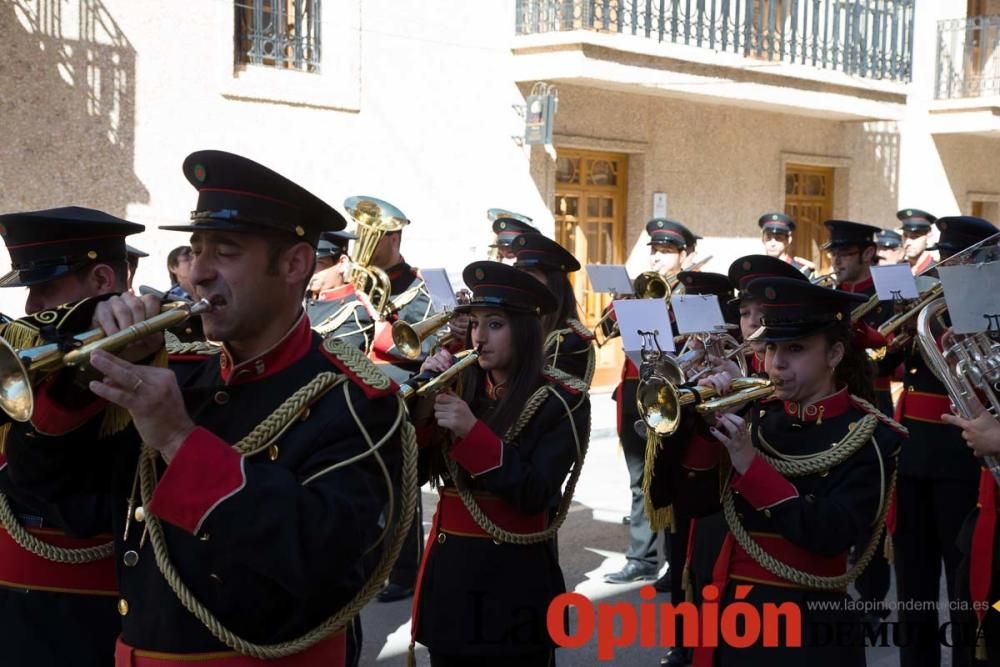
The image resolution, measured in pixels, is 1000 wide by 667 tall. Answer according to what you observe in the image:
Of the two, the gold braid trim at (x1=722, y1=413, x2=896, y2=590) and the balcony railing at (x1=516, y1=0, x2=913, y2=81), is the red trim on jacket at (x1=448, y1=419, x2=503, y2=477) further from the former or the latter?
the balcony railing at (x1=516, y1=0, x2=913, y2=81)

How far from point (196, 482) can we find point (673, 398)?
181cm

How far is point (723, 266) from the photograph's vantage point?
1543cm

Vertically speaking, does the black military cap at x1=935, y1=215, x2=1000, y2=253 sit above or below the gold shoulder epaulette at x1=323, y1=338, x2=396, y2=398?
above

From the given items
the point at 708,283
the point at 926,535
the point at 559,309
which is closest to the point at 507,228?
the point at 708,283

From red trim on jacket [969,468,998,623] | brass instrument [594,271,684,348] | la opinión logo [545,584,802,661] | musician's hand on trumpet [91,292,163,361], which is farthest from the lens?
brass instrument [594,271,684,348]

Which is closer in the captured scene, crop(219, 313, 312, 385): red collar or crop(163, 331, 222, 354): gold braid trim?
crop(219, 313, 312, 385): red collar

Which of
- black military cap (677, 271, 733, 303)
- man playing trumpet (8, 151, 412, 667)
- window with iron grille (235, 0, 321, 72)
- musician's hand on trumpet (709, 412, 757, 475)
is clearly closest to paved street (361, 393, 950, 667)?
black military cap (677, 271, 733, 303)

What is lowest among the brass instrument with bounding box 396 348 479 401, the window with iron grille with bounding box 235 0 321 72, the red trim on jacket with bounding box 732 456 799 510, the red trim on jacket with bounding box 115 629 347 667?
the red trim on jacket with bounding box 115 629 347 667

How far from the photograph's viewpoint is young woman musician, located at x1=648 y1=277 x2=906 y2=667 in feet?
12.0

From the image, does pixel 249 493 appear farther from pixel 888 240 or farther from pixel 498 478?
pixel 888 240

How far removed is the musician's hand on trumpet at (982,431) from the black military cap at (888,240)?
340 inches

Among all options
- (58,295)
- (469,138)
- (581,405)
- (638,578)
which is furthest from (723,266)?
(58,295)

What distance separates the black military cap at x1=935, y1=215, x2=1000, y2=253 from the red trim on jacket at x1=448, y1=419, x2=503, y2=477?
3068 mm

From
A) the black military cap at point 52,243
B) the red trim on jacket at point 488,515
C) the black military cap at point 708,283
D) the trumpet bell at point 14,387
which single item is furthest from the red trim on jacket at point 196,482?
the black military cap at point 708,283
